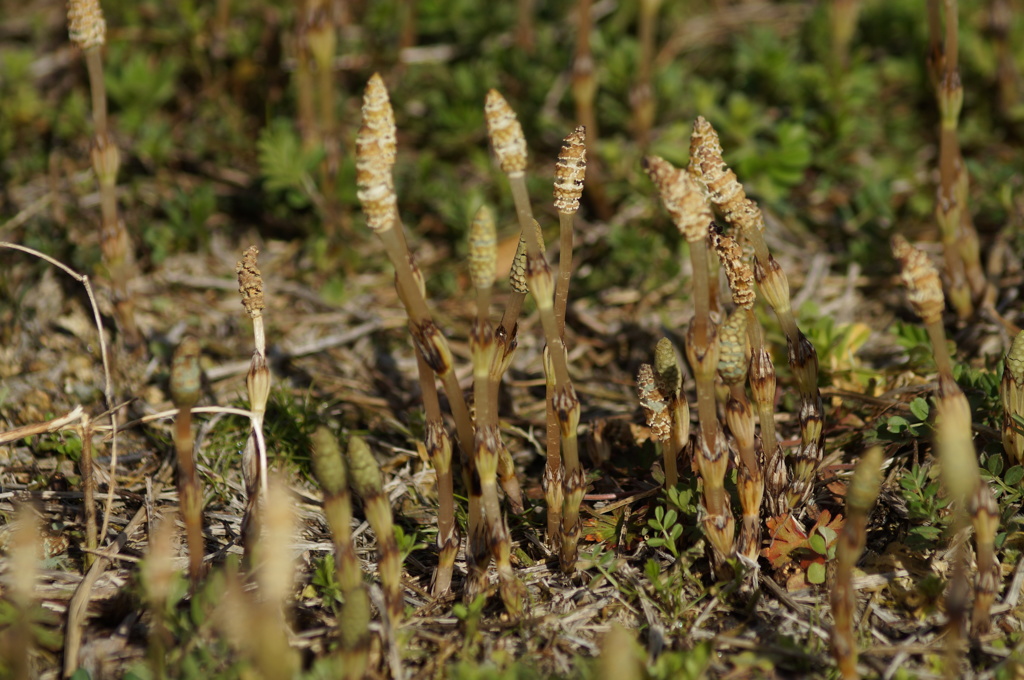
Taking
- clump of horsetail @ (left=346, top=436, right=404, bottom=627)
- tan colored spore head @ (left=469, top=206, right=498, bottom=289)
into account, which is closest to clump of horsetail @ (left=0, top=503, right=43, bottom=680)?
clump of horsetail @ (left=346, top=436, right=404, bottom=627)

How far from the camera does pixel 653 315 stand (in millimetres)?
3676

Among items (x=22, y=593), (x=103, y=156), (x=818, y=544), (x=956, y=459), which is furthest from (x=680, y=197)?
(x=103, y=156)

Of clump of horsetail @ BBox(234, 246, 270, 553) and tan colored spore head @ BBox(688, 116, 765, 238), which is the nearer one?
tan colored spore head @ BBox(688, 116, 765, 238)

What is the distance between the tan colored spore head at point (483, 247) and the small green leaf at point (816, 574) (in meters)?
1.12

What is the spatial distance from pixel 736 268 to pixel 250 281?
1.22 m

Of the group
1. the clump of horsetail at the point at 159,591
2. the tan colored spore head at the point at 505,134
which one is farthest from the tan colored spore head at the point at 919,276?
the clump of horsetail at the point at 159,591

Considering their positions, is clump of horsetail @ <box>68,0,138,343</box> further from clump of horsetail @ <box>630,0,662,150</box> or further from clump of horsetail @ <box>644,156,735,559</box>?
clump of horsetail @ <box>630,0,662,150</box>

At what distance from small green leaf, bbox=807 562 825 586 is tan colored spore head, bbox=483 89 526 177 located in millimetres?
1244

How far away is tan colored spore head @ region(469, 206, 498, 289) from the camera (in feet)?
6.29

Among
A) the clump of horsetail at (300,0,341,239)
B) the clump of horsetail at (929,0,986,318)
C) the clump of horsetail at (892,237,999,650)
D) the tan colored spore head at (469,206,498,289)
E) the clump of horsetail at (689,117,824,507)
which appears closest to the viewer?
the clump of horsetail at (892,237,999,650)

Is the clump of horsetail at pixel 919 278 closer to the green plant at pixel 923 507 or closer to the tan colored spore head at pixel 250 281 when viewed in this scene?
the green plant at pixel 923 507

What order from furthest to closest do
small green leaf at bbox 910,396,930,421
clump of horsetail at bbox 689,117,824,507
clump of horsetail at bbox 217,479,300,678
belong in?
small green leaf at bbox 910,396,930,421 → clump of horsetail at bbox 689,117,824,507 → clump of horsetail at bbox 217,479,300,678

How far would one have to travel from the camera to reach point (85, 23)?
2.73 meters

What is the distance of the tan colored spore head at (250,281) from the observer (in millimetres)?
2297
